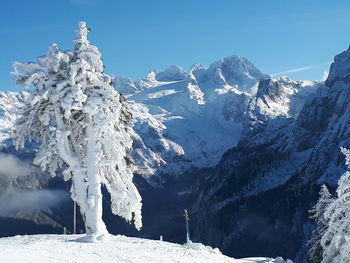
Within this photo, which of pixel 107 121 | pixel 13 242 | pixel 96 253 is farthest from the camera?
pixel 107 121

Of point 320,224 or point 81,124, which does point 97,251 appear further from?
point 320,224

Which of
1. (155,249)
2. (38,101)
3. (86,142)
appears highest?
(38,101)

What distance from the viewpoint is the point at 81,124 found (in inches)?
1517

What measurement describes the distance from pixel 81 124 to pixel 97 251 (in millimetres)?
10251

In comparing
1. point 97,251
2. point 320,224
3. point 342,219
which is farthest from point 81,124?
point 320,224

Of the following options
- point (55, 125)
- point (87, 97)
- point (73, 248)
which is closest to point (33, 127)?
point (55, 125)

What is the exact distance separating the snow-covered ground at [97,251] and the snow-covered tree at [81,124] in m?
4.55

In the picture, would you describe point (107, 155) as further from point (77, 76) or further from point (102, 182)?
point (77, 76)

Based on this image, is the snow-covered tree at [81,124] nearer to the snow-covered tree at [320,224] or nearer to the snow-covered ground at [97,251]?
the snow-covered ground at [97,251]

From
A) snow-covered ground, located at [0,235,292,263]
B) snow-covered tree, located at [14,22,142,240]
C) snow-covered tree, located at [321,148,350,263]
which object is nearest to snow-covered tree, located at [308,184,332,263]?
snow-covered tree, located at [321,148,350,263]

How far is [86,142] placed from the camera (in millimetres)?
39469

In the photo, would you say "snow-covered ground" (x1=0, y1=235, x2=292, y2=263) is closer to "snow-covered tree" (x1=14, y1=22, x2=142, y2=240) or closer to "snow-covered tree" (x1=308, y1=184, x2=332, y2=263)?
"snow-covered tree" (x1=14, y1=22, x2=142, y2=240)

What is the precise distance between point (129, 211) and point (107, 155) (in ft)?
13.7

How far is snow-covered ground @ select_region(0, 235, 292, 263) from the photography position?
94.9 feet
